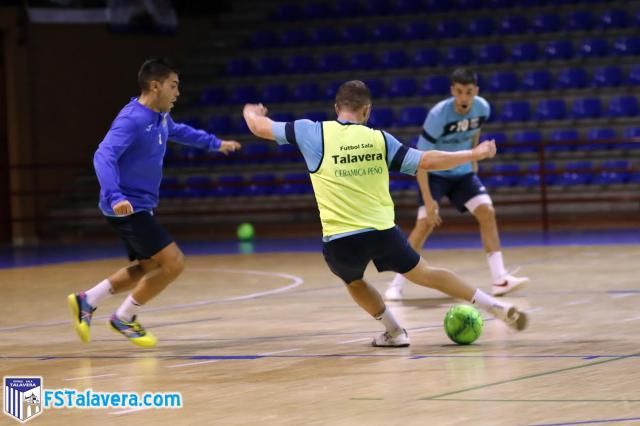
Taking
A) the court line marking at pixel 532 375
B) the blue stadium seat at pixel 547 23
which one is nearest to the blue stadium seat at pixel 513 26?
the blue stadium seat at pixel 547 23

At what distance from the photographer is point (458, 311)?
8102 millimetres

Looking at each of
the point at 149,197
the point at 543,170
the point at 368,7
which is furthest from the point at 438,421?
the point at 368,7

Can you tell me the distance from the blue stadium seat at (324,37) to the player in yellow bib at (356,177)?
18211 mm

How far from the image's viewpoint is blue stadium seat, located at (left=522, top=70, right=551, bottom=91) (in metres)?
23.5

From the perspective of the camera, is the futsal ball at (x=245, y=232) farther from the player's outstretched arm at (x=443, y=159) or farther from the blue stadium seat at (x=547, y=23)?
the player's outstretched arm at (x=443, y=159)

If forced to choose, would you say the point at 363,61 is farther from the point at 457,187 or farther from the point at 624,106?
the point at 457,187

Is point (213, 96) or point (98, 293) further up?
point (213, 96)

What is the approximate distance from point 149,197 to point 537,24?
56.0 ft

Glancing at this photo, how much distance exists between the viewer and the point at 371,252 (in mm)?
7863

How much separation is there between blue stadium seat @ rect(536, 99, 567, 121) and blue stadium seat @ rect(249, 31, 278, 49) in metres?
6.26

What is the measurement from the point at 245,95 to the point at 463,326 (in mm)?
17949

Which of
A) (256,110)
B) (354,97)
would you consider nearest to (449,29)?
(256,110)

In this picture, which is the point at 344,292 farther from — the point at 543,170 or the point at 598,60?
the point at 598,60

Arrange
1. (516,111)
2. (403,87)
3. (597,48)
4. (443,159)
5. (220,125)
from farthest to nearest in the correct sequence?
(220,125)
(403,87)
(597,48)
(516,111)
(443,159)
